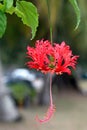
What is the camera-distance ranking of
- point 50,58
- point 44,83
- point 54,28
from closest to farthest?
point 50,58 → point 54,28 → point 44,83

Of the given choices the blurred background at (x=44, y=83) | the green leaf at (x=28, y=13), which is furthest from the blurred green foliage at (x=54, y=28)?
the green leaf at (x=28, y=13)

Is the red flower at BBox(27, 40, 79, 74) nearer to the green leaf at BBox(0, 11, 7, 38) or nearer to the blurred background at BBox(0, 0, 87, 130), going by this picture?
the green leaf at BBox(0, 11, 7, 38)

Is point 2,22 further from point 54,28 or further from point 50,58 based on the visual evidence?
point 54,28

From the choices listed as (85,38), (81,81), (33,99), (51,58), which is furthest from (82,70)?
(51,58)

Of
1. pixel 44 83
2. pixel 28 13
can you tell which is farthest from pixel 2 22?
pixel 44 83

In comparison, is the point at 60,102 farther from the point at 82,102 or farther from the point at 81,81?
the point at 81,81

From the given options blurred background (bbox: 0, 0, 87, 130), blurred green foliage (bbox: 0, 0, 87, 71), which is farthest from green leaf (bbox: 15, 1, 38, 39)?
blurred green foliage (bbox: 0, 0, 87, 71)
